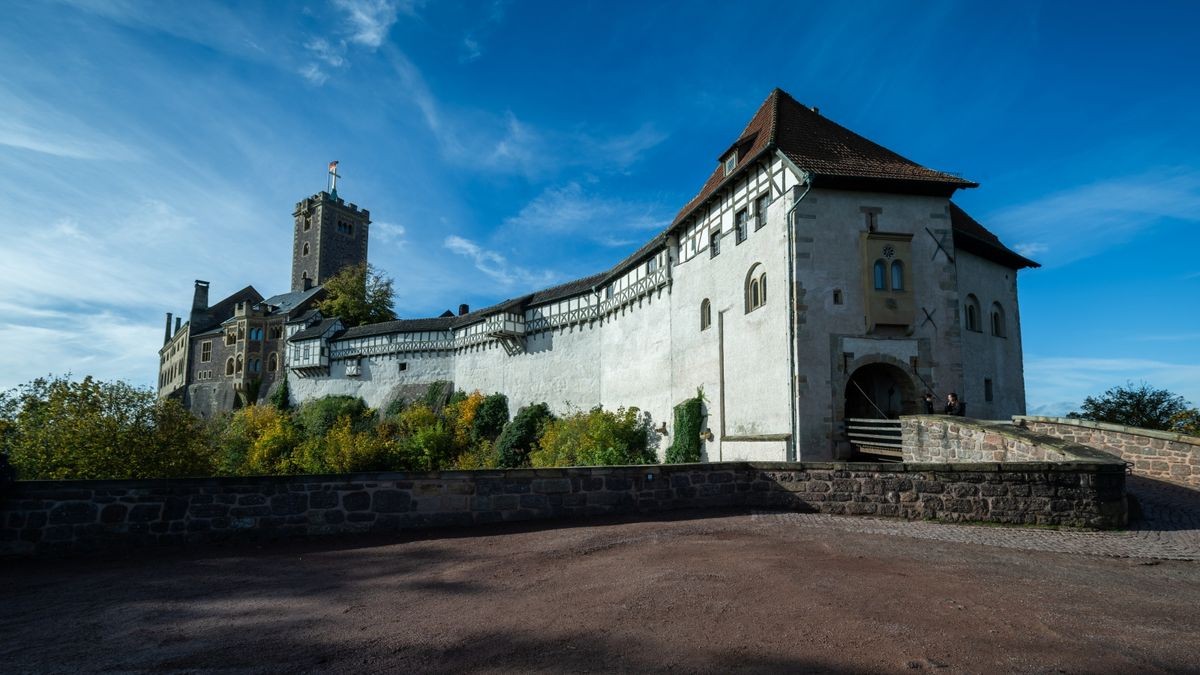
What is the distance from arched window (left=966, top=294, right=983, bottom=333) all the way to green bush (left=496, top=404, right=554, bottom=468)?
22.2 m

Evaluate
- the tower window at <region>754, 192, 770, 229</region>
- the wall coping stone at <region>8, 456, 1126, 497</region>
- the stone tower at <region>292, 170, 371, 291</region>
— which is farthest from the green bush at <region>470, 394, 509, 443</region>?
the stone tower at <region>292, 170, 371, 291</region>

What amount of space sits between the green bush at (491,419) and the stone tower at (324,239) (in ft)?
120

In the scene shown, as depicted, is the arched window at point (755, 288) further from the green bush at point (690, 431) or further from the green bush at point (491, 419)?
the green bush at point (491, 419)

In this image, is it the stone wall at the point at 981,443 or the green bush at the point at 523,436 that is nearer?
the stone wall at the point at 981,443

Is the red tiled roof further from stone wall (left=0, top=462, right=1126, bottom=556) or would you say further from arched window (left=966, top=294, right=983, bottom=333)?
stone wall (left=0, top=462, right=1126, bottom=556)

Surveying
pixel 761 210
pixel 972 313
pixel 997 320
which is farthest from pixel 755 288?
pixel 997 320

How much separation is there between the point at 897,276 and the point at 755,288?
416cm

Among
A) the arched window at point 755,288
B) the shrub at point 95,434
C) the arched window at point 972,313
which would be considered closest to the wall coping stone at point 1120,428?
the arched window at point 972,313

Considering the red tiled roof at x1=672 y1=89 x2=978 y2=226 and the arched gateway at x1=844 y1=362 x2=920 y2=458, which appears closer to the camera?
the arched gateway at x1=844 y1=362 x2=920 y2=458

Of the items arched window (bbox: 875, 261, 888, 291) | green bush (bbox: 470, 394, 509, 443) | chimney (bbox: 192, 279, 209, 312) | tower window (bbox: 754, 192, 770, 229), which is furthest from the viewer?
chimney (bbox: 192, 279, 209, 312)

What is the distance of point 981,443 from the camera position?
42.3ft

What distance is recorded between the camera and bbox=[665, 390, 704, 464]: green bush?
2369 centimetres

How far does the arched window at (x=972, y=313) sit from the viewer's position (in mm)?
21203

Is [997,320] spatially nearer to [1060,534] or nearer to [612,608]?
[1060,534]
